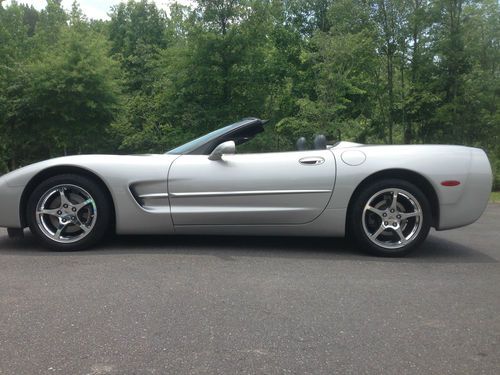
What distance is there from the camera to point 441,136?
19.2 m

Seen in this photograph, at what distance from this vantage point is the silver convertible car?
432cm

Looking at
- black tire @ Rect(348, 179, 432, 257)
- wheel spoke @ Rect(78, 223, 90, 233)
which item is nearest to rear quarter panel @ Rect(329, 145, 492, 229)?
black tire @ Rect(348, 179, 432, 257)

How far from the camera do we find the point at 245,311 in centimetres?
287

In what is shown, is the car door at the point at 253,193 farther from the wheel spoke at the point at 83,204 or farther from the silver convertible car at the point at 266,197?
the wheel spoke at the point at 83,204

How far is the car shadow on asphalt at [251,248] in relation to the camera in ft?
14.1

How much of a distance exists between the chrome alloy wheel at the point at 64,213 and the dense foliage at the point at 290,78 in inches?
452

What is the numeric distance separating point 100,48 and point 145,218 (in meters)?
19.0

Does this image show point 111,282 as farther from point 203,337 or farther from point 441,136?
point 441,136

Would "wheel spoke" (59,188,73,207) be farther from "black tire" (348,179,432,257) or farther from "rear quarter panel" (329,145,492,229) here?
"black tire" (348,179,432,257)

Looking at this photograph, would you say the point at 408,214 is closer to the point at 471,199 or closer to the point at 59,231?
the point at 471,199

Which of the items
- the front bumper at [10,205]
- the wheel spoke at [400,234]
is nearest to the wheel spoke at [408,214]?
the wheel spoke at [400,234]

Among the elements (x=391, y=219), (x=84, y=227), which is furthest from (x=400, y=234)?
(x=84, y=227)

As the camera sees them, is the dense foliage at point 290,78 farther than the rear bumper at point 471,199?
Yes

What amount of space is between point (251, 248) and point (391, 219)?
127cm
